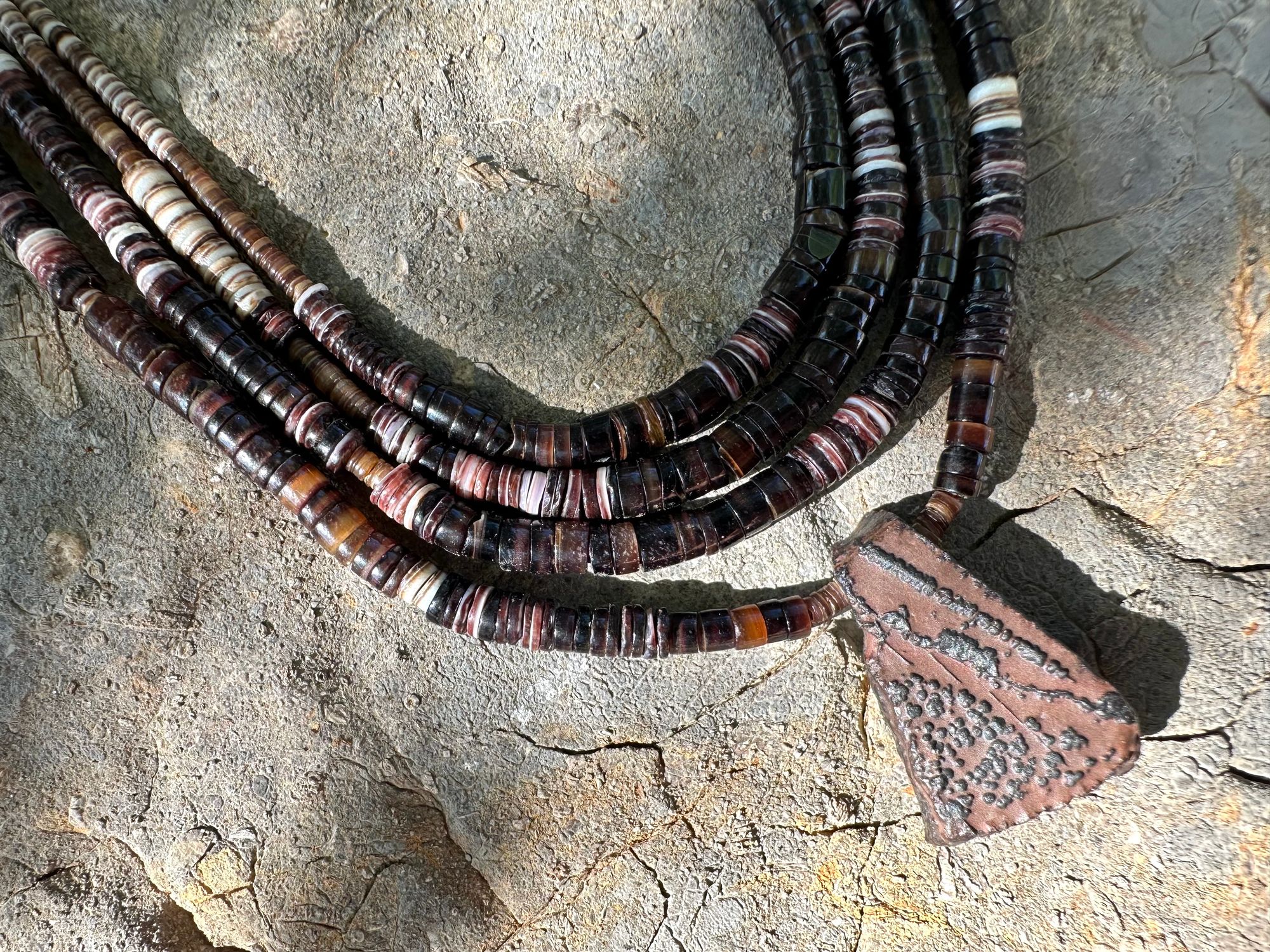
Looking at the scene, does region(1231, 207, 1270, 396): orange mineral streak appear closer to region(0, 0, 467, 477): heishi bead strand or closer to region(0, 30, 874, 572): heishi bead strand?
region(0, 30, 874, 572): heishi bead strand

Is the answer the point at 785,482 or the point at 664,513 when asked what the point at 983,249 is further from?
the point at 664,513

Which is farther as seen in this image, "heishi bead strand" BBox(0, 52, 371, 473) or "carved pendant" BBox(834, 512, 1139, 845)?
"heishi bead strand" BBox(0, 52, 371, 473)

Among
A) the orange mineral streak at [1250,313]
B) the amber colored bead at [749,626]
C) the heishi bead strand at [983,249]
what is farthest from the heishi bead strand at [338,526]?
the orange mineral streak at [1250,313]

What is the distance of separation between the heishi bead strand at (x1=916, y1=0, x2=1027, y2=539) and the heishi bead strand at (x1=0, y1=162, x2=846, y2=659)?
17.4 inches

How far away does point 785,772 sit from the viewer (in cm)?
207

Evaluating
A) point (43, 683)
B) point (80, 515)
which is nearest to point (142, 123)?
point (80, 515)

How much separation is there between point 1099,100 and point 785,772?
1.93 meters

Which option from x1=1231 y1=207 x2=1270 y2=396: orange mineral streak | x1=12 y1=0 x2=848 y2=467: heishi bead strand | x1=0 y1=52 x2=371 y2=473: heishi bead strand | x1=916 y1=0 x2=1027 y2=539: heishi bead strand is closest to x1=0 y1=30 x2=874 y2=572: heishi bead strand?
x1=0 y1=52 x2=371 y2=473: heishi bead strand

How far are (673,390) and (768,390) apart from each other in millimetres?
247

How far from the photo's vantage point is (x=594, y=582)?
2111 mm

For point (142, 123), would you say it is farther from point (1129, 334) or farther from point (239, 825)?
point (1129, 334)

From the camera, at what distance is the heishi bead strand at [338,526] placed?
1936 millimetres

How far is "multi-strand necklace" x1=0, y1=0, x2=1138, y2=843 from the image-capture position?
6.32ft

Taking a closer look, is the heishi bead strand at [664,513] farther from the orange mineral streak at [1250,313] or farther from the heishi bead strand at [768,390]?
the orange mineral streak at [1250,313]
